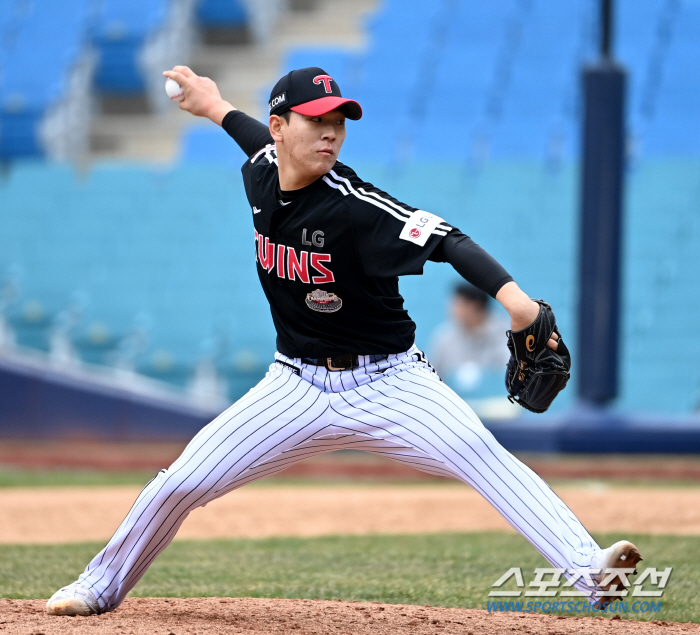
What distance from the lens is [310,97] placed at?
3086 mm

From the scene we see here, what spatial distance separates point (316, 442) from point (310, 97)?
1.01m

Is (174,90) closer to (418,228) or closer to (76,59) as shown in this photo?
(418,228)

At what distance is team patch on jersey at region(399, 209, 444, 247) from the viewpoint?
115 inches

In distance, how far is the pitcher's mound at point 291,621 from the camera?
9.92ft

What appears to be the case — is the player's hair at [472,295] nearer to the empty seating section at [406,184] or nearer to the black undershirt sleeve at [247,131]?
the empty seating section at [406,184]

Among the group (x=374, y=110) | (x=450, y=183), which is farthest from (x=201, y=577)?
(x=374, y=110)

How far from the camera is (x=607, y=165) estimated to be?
7629 millimetres

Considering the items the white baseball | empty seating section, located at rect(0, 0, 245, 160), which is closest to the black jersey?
the white baseball

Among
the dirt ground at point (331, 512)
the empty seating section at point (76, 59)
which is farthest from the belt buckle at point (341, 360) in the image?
the empty seating section at point (76, 59)

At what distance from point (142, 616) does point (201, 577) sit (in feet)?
3.75

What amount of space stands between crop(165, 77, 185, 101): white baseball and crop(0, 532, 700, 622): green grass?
1.79 metres

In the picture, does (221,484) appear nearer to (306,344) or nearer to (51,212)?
(306,344)

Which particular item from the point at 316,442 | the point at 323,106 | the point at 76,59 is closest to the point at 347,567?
the point at 316,442

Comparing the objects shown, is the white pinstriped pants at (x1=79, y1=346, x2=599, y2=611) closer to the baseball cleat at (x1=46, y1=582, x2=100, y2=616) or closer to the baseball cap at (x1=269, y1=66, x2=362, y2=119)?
the baseball cleat at (x1=46, y1=582, x2=100, y2=616)
